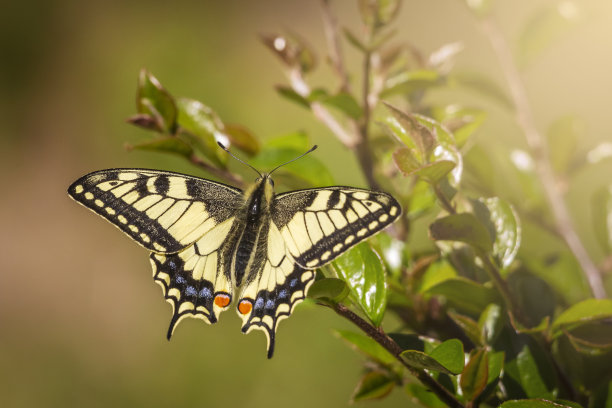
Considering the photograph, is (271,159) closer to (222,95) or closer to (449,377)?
(449,377)

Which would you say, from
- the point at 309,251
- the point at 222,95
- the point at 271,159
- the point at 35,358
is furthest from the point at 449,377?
the point at 35,358

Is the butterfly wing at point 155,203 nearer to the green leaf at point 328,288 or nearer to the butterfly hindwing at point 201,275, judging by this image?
the butterfly hindwing at point 201,275

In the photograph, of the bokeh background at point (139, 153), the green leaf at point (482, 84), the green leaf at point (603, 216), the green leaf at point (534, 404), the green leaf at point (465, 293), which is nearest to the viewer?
the green leaf at point (534, 404)

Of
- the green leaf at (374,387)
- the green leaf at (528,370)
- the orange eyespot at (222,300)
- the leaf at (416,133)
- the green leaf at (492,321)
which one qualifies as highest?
the leaf at (416,133)

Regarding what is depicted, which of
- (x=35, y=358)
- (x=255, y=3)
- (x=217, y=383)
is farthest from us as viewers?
(x=255, y=3)

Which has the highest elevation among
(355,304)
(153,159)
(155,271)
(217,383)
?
(153,159)

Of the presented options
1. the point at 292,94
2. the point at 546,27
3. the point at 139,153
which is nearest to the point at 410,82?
the point at 292,94

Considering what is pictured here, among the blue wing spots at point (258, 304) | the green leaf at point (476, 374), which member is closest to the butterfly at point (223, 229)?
the blue wing spots at point (258, 304)

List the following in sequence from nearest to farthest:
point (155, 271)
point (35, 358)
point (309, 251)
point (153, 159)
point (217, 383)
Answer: point (309, 251) < point (155, 271) < point (217, 383) < point (153, 159) < point (35, 358)

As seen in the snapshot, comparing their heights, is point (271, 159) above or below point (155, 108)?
below
